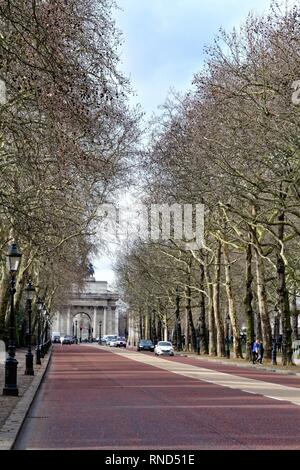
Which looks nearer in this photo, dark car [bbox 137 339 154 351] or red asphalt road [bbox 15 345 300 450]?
red asphalt road [bbox 15 345 300 450]

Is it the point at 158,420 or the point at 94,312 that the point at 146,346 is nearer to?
the point at 158,420

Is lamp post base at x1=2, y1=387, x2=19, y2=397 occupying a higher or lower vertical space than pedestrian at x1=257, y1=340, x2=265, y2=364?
lower

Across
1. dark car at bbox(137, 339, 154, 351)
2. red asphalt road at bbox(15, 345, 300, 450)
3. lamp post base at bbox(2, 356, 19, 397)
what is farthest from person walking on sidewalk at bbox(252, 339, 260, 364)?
dark car at bbox(137, 339, 154, 351)

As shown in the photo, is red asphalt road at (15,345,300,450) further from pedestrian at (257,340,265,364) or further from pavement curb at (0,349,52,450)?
pedestrian at (257,340,265,364)

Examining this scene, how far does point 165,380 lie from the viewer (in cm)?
3172

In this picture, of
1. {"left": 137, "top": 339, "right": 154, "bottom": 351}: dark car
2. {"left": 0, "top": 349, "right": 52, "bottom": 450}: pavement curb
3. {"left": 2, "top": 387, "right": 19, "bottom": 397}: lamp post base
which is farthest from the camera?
{"left": 137, "top": 339, "right": 154, "bottom": 351}: dark car

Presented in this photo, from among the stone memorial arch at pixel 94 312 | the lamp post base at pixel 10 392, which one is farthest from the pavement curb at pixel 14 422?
the stone memorial arch at pixel 94 312

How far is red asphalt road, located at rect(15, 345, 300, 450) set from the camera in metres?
12.5

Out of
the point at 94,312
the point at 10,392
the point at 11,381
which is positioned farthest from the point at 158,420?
the point at 94,312

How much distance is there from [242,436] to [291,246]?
4709cm

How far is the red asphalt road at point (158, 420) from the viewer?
1252cm

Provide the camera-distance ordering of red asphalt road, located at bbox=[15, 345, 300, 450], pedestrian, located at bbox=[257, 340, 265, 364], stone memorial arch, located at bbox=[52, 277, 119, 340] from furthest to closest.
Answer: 1. stone memorial arch, located at bbox=[52, 277, 119, 340]
2. pedestrian, located at bbox=[257, 340, 265, 364]
3. red asphalt road, located at bbox=[15, 345, 300, 450]

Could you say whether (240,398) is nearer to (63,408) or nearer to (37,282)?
(63,408)

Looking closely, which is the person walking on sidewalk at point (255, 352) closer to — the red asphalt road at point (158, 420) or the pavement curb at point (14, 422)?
the red asphalt road at point (158, 420)
